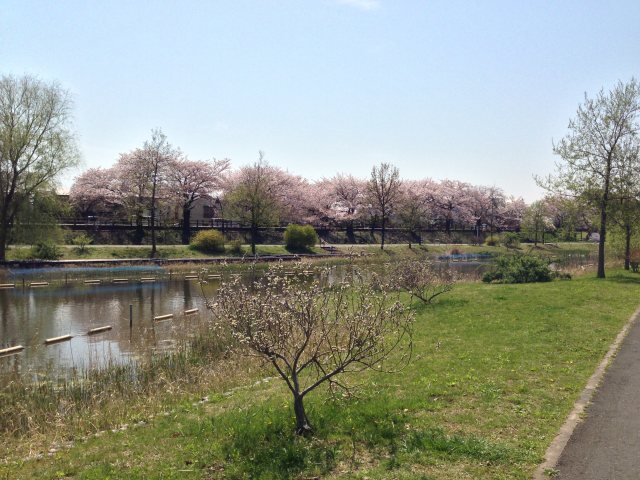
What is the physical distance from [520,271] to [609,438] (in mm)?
22617

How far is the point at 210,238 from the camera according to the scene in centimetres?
5394

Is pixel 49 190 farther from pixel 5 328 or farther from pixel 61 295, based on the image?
pixel 5 328

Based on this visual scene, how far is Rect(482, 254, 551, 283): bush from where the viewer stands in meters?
28.7

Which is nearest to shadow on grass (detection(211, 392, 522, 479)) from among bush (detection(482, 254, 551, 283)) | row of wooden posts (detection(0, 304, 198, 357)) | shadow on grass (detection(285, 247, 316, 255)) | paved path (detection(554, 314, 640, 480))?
paved path (detection(554, 314, 640, 480))

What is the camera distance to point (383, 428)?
776cm

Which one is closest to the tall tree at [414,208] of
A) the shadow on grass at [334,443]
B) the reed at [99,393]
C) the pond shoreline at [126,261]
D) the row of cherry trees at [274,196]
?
the row of cherry trees at [274,196]

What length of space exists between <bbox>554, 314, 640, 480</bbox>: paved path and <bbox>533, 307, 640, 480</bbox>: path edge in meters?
0.08

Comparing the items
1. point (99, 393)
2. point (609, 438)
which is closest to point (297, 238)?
point (99, 393)

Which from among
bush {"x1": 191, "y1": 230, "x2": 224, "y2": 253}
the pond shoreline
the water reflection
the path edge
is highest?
bush {"x1": 191, "y1": 230, "x2": 224, "y2": 253}

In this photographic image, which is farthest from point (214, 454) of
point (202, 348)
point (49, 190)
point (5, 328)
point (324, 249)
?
point (324, 249)

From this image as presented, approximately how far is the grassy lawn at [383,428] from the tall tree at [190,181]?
184 feet

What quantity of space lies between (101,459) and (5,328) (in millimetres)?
16218

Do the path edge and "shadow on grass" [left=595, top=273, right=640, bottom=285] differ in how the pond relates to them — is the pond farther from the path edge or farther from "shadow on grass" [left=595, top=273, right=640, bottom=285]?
"shadow on grass" [left=595, top=273, right=640, bottom=285]

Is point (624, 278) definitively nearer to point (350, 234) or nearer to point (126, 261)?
point (126, 261)
